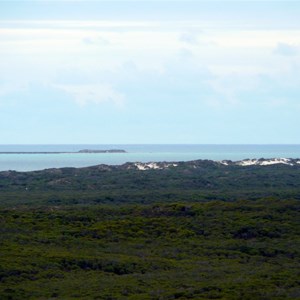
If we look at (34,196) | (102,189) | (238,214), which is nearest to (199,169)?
(102,189)

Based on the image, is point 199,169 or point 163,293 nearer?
point 163,293

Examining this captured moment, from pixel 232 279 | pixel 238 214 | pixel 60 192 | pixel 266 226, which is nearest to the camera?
pixel 232 279

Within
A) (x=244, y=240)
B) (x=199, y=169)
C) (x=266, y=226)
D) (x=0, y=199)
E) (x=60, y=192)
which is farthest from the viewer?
(x=199, y=169)

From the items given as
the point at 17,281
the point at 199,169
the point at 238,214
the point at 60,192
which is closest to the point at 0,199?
the point at 60,192

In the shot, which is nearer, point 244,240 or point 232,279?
point 232,279

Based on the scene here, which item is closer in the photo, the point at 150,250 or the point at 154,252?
the point at 154,252

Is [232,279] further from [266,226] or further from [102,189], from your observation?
[102,189]

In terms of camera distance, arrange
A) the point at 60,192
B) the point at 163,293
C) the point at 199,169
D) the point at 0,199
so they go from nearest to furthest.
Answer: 1. the point at 163,293
2. the point at 0,199
3. the point at 60,192
4. the point at 199,169

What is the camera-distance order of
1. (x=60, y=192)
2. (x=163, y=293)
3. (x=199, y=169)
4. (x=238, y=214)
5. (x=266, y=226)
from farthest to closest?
(x=199, y=169), (x=60, y=192), (x=238, y=214), (x=266, y=226), (x=163, y=293)

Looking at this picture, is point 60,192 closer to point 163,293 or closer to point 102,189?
point 102,189
